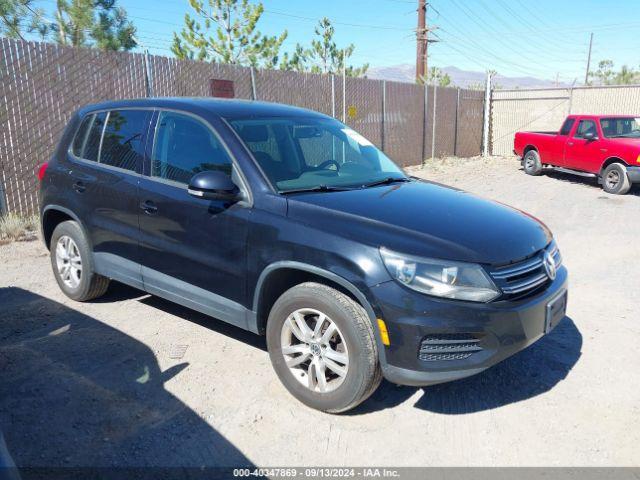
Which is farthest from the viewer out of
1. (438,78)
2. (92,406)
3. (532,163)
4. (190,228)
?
(438,78)

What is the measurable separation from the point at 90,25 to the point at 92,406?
593 inches

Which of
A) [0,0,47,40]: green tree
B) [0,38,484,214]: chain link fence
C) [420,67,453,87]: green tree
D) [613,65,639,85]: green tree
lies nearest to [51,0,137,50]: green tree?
[0,0,47,40]: green tree

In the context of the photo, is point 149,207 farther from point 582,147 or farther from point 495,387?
point 582,147

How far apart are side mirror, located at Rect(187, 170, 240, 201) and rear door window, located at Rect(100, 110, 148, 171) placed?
1.03 m

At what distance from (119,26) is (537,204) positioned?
41.6ft

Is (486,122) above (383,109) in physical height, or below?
below

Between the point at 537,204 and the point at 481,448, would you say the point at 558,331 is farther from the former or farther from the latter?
the point at 537,204

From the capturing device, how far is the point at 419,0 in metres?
28.7

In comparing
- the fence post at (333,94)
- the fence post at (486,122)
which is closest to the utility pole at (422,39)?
the fence post at (486,122)

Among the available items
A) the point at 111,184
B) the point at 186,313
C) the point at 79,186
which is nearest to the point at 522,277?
the point at 186,313

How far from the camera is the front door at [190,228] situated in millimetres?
3590

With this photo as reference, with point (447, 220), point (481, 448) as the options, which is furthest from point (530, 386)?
point (447, 220)

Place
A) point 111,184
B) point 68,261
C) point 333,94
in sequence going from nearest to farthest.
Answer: point 111,184 → point 68,261 → point 333,94

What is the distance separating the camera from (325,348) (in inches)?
127
